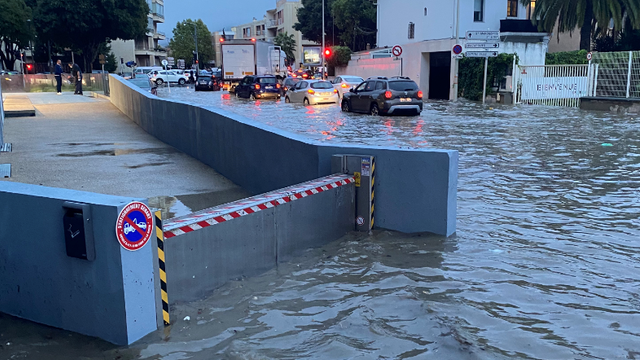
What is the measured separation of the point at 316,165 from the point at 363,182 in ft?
2.53

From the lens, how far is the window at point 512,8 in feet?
146

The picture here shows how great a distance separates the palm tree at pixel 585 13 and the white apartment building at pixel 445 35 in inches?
75.9

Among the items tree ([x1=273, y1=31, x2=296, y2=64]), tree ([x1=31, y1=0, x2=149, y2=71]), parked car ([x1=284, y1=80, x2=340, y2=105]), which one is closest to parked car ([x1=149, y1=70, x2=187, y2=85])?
tree ([x1=31, y1=0, x2=149, y2=71])

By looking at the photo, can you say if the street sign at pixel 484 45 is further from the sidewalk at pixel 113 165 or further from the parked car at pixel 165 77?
the parked car at pixel 165 77

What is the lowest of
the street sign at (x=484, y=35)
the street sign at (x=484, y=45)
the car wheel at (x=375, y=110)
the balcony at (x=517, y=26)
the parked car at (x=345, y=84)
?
the car wheel at (x=375, y=110)

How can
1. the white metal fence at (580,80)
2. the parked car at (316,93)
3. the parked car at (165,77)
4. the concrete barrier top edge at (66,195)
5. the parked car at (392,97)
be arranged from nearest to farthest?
the concrete barrier top edge at (66,195) < the parked car at (392,97) < the white metal fence at (580,80) < the parked car at (316,93) < the parked car at (165,77)

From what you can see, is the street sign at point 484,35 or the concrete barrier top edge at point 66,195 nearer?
the concrete barrier top edge at point 66,195

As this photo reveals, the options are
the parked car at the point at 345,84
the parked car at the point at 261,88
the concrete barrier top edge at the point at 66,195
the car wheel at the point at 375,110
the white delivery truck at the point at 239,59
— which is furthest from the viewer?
the white delivery truck at the point at 239,59

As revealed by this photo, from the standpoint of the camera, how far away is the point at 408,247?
697cm

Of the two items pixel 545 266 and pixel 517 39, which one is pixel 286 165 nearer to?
pixel 545 266

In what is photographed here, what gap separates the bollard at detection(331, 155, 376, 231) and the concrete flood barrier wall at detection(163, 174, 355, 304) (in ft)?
0.29

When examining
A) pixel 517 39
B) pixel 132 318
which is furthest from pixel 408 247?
pixel 517 39

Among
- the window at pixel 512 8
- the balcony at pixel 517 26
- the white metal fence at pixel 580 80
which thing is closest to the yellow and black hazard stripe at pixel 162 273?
the white metal fence at pixel 580 80

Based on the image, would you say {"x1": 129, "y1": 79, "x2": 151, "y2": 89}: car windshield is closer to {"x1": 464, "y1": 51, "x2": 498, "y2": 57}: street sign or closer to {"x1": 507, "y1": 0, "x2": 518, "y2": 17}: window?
{"x1": 464, "y1": 51, "x2": 498, "y2": 57}: street sign
